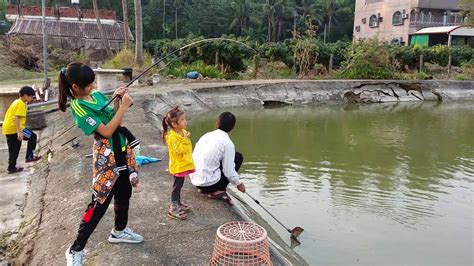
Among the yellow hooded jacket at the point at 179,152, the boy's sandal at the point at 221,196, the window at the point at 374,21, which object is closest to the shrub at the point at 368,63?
the boy's sandal at the point at 221,196

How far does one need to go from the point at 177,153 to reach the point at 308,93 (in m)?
13.5

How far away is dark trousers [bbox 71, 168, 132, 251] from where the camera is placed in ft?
9.51

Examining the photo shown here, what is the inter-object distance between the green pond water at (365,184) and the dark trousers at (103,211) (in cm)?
189

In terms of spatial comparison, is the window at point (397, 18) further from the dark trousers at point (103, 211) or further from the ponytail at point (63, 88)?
the ponytail at point (63, 88)

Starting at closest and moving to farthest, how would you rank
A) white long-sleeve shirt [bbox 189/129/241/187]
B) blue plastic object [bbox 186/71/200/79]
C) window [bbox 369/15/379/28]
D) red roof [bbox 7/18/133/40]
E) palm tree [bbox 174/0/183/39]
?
1. white long-sleeve shirt [bbox 189/129/241/187]
2. blue plastic object [bbox 186/71/200/79]
3. red roof [bbox 7/18/133/40]
4. palm tree [bbox 174/0/183/39]
5. window [bbox 369/15/379/28]

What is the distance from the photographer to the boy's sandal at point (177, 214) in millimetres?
3863

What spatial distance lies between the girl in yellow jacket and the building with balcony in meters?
35.5

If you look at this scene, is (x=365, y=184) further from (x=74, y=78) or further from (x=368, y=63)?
(x=368, y=63)

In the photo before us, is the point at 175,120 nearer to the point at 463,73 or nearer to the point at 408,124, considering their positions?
the point at 408,124

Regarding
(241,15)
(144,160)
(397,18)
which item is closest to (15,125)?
(144,160)

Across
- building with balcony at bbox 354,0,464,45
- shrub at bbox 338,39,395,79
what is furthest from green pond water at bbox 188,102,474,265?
building with balcony at bbox 354,0,464,45

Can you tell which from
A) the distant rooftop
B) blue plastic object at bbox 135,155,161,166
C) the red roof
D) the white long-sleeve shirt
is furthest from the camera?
the distant rooftop

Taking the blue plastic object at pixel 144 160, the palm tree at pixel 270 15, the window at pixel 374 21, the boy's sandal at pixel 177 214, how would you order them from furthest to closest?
1. the palm tree at pixel 270 15
2. the window at pixel 374 21
3. the blue plastic object at pixel 144 160
4. the boy's sandal at pixel 177 214

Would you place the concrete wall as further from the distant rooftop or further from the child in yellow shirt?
the distant rooftop
